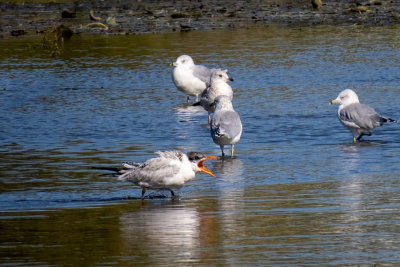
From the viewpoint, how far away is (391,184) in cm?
1058

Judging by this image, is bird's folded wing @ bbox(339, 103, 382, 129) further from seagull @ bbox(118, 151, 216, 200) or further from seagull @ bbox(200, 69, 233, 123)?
seagull @ bbox(118, 151, 216, 200)

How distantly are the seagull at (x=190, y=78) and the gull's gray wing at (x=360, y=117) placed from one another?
5.59 metres

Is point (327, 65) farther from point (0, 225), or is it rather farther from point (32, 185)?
point (0, 225)

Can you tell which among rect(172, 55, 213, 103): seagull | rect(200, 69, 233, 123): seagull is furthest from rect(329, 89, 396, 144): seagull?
rect(172, 55, 213, 103): seagull

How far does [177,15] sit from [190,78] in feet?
61.4

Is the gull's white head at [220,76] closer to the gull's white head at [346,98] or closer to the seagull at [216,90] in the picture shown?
the seagull at [216,90]

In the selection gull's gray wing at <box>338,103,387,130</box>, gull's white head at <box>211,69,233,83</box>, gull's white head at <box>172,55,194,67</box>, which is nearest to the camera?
gull's gray wing at <box>338,103,387,130</box>

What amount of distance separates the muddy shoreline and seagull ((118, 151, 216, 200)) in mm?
22597

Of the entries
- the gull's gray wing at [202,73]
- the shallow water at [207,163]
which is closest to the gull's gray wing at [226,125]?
the shallow water at [207,163]

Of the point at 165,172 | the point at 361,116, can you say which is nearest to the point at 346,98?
the point at 361,116

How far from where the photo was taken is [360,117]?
1416 centimetres

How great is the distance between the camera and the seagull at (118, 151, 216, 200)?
1028cm

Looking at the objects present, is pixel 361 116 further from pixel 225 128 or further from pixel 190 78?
pixel 190 78

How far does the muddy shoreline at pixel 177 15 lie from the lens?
3400 centimetres
